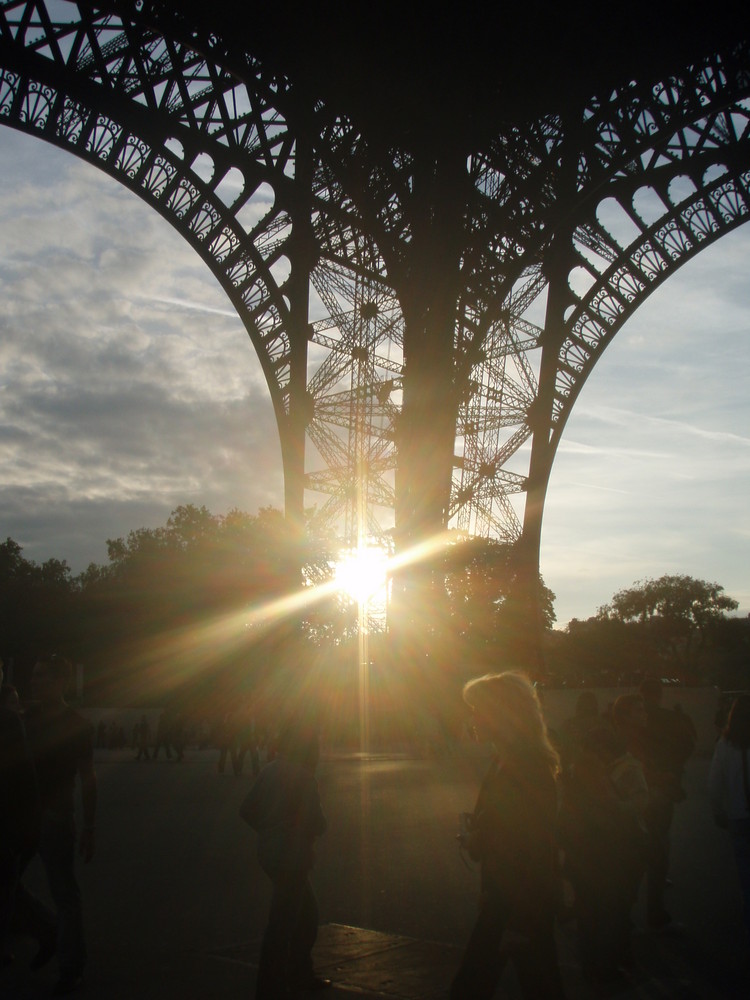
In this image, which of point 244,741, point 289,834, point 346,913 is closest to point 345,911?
point 346,913

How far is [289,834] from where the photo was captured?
584 cm

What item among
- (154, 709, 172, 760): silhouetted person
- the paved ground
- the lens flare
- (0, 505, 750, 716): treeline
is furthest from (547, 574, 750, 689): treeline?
the paved ground

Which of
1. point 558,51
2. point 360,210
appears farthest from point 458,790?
point 558,51

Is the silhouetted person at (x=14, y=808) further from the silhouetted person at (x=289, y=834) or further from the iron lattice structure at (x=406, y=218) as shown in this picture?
the iron lattice structure at (x=406, y=218)

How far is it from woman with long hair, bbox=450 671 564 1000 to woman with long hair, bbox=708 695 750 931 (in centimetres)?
281

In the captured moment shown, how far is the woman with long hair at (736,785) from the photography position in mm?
7086

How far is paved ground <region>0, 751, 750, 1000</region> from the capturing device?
21.0 feet

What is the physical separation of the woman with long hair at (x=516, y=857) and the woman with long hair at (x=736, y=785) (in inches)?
111

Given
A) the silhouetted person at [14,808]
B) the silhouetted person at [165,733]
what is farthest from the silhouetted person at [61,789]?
the silhouetted person at [165,733]

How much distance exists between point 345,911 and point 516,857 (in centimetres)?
422

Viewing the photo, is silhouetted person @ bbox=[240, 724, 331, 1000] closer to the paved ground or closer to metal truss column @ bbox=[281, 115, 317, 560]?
the paved ground

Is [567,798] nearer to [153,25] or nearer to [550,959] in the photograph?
[550,959]

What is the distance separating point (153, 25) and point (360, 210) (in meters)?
5.94

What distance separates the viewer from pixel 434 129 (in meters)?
23.9
